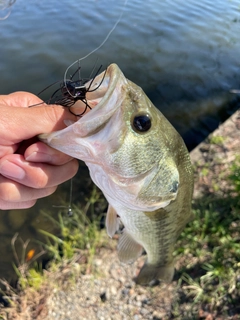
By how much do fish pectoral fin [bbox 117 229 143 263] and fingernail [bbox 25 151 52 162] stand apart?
0.97 m

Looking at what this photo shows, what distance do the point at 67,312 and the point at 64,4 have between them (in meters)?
9.64

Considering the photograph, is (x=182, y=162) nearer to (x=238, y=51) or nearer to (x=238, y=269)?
(x=238, y=269)

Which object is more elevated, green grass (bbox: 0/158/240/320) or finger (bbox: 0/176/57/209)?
finger (bbox: 0/176/57/209)

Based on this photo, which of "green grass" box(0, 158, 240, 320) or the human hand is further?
"green grass" box(0, 158, 240, 320)

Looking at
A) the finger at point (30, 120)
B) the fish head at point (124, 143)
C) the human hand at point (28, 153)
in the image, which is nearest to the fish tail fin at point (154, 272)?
the fish head at point (124, 143)

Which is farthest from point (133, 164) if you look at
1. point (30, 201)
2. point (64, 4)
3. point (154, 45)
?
point (64, 4)

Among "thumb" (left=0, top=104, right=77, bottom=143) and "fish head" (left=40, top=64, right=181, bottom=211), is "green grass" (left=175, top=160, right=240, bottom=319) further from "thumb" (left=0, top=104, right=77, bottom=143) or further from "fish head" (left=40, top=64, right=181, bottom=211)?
"thumb" (left=0, top=104, right=77, bottom=143)

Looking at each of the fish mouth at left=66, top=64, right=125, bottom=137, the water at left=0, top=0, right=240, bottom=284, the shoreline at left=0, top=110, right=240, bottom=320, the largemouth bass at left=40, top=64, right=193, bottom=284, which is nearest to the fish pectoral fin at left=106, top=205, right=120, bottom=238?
the largemouth bass at left=40, top=64, right=193, bottom=284

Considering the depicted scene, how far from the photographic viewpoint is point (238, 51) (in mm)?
9023

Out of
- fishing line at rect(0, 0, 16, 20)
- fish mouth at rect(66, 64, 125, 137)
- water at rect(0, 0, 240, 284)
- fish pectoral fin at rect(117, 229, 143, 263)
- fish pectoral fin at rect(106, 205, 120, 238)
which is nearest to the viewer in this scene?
fish mouth at rect(66, 64, 125, 137)

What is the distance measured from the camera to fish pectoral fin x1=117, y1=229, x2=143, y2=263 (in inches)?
95.5

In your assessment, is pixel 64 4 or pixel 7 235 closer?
pixel 7 235

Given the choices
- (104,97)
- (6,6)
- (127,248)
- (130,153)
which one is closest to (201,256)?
(127,248)

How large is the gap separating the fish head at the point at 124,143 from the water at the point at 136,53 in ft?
10.2
